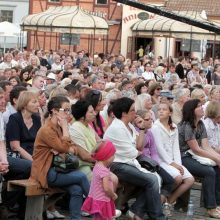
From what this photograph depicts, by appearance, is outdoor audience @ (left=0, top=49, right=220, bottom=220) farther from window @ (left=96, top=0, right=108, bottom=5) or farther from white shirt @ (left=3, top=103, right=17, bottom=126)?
window @ (left=96, top=0, right=108, bottom=5)

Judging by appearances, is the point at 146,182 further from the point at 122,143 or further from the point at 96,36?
the point at 96,36

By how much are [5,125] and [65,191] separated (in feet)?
3.86

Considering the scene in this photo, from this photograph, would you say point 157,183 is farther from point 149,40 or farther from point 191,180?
point 149,40

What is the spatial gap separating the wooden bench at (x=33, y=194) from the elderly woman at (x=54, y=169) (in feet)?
0.26

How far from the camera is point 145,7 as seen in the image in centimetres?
1371

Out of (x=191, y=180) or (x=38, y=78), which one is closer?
(x=191, y=180)

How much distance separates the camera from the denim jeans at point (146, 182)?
391 inches

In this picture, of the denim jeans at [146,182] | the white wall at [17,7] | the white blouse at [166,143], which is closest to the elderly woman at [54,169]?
the denim jeans at [146,182]

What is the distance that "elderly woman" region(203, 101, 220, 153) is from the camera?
12.0 metres

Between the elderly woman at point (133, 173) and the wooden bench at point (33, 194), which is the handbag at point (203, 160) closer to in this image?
the elderly woman at point (133, 173)

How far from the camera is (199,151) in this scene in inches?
446

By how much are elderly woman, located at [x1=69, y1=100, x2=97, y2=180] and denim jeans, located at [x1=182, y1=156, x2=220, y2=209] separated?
1.67m

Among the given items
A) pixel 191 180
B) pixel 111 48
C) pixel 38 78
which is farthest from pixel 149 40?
pixel 191 180

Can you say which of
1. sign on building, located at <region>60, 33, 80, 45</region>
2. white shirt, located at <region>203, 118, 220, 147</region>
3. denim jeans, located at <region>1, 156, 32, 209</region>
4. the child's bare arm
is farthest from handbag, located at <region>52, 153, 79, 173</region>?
sign on building, located at <region>60, 33, 80, 45</region>
